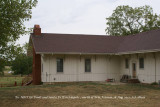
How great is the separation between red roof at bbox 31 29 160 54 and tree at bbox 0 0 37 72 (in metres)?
9.49

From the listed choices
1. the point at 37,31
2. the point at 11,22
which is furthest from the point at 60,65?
the point at 11,22

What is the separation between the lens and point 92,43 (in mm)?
27109

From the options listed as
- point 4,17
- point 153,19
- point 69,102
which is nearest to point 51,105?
point 69,102

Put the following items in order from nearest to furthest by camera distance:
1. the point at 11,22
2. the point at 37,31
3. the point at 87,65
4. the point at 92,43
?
the point at 11,22 < the point at 87,65 < the point at 37,31 < the point at 92,43

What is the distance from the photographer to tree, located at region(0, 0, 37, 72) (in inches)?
504

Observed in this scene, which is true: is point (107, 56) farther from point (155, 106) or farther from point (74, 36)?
point (155, 106)

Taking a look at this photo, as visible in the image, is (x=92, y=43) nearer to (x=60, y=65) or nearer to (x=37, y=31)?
(x=60, y=65)

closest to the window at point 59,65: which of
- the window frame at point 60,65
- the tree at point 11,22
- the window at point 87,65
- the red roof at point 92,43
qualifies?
the window frame at point 60,65

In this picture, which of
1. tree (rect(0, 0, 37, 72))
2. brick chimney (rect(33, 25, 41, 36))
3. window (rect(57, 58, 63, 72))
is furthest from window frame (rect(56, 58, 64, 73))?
tree (rect(0, 0, 37, 72))

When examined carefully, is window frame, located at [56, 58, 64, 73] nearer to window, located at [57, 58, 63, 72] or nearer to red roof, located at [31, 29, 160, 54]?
window, located at [57, 58, 63, 72]

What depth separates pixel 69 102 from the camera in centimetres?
1280

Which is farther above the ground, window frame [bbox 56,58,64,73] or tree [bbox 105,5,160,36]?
tree [bbox 105,5,160,36]

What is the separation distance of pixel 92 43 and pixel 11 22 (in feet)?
48.8

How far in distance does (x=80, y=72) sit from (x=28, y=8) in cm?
1249
